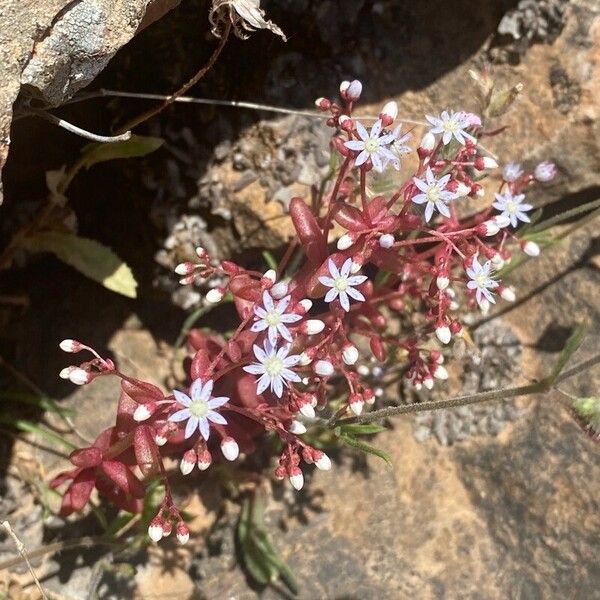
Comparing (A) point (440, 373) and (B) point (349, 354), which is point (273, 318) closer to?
(B) point (349, 354)

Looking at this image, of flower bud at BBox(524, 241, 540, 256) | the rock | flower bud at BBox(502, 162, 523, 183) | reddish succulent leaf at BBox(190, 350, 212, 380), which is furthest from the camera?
flower bud at BBox(502, 162, 523, 183)

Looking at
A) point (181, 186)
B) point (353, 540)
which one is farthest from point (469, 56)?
A: point (353, 540)

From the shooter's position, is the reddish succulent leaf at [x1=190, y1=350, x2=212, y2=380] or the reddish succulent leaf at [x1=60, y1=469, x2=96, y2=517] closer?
the reddish succulent leaf at [x1=190, y1=350, x2=212, y2=380]

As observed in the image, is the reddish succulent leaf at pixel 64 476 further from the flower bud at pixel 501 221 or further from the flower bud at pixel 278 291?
the flower bud at pixel 501 221

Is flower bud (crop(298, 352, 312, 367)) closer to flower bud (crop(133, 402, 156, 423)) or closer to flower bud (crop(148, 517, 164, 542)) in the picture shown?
flower bud (crop(133, 402, 156, 423))

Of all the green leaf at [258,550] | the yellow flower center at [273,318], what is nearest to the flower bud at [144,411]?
the yellow flower center at [273,318]

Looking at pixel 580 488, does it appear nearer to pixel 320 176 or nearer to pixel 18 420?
pixel 320 176

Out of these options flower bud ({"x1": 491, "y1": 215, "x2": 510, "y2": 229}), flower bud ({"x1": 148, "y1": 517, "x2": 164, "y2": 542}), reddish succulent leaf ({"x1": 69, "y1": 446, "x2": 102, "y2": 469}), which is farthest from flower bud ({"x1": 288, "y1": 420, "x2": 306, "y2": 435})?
flower bud ({"x1": 491, "y1": 215, "x2": 510, "y2": 229})
